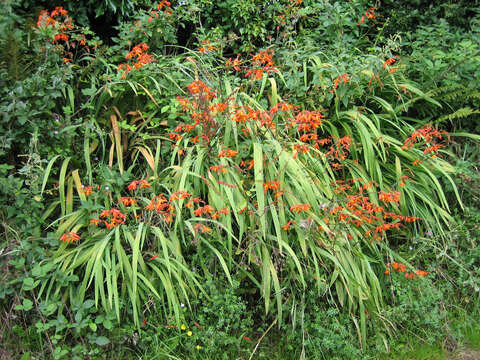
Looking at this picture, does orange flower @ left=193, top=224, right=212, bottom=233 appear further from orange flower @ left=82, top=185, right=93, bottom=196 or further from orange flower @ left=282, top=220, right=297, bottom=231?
orange flower @ left=82, top=185, right=93, bottom=196

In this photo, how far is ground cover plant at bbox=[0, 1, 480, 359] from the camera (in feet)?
8.89

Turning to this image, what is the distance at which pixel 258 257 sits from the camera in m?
2.85

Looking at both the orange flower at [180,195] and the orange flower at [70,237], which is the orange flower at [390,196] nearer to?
the orange flower at [180,195]

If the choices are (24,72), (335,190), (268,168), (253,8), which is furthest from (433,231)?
(24,72)

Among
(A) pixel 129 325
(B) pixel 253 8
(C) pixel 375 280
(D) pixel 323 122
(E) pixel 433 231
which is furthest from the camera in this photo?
(B) pixel 253 8

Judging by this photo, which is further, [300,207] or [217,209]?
[217,209]

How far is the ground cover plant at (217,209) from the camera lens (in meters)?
2.71

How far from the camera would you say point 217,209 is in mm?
2920

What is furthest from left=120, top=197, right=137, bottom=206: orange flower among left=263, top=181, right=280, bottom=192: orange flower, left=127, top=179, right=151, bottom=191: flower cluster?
left=263, top=181, right=280, bottom=192: orange flower

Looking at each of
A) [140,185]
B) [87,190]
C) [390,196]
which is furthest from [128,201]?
[390,196]

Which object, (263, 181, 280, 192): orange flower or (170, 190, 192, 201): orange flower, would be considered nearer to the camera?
(170, 190, 192, 201): orange flower

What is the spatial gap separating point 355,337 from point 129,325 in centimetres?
137

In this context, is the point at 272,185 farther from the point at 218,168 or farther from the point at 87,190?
the point at 87,190

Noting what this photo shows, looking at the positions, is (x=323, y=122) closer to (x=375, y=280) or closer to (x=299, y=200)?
(x=299, y=200)
